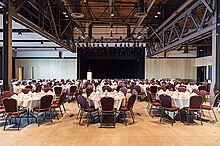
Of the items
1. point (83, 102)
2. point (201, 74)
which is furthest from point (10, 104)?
point (201, 74)

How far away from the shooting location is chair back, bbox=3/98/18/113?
254 inches

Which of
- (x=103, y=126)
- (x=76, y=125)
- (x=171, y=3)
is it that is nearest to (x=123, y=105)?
(x=103, y=126)

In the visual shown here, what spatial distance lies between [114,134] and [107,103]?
0.99 meters

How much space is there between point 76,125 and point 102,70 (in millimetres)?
21068

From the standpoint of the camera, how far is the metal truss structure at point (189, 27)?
957cm

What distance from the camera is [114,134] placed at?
6.10 meters

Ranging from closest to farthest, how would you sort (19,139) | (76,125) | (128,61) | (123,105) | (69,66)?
1. (19,139)
2. (76,125)
3. (123,105)
4. (69,66)
5. (128,61)

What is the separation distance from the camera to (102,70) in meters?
28.1

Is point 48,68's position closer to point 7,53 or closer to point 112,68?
point 112,68

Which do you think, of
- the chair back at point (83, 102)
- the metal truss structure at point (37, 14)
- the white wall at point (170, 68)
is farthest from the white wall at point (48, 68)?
the chair back at point (83, 102)

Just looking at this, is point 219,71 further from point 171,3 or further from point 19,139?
point 19,139

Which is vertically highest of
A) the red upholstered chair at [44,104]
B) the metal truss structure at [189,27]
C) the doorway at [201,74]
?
the metal truss structure at [189,27]

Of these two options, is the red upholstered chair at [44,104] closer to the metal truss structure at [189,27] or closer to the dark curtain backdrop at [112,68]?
the metal truss structure at [189,27]

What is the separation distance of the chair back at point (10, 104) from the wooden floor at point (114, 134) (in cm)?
59
